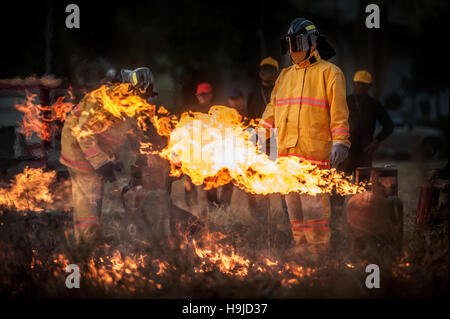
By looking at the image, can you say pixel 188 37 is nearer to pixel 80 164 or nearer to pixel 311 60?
pixel 80 164

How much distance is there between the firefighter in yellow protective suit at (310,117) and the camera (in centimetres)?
449

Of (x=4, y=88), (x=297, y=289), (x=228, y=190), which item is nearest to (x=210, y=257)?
(x=297, y=289)

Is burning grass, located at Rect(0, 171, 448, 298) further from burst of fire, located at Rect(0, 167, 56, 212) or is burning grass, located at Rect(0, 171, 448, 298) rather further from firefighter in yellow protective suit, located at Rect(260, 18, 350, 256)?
burst of fire, located at Rect(0, 167, 56, 212)

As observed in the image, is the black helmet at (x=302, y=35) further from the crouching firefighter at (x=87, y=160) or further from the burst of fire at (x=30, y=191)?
the burst of fire at (x=30, y=191)

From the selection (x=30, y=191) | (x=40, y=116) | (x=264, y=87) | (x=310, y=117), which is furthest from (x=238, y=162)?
(x=40, y=116)

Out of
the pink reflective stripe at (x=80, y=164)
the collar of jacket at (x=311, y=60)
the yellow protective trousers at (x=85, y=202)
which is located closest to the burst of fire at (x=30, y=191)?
the yellow protective trousers at (x=85, y=202)

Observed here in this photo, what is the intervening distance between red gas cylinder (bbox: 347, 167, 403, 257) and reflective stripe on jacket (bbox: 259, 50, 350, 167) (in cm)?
53

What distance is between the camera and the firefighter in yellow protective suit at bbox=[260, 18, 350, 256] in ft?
14.7

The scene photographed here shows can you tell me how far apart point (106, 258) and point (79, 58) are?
8.93 m

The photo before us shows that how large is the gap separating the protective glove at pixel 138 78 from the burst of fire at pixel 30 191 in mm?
2165

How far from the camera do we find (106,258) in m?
4.89

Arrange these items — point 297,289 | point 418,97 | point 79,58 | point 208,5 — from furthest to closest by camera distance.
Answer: point 418,97
point 208,5
point 79,58
point 297,289

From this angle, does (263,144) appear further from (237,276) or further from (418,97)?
(418,97)

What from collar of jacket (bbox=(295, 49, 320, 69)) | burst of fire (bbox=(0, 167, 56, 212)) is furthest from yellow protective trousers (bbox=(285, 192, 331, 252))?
burst of fire (bbox=(0, 167, 56, 212))
